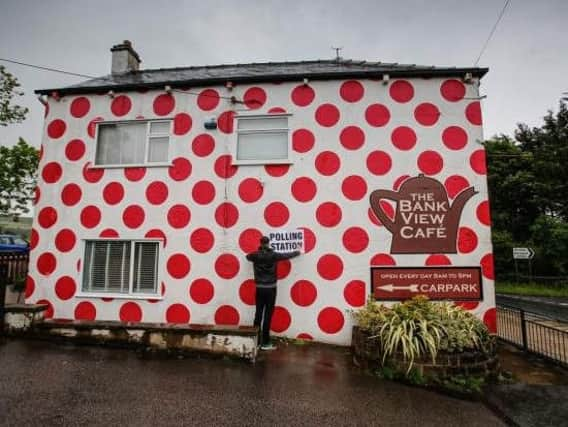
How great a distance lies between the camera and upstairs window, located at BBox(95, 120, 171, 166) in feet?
25.5

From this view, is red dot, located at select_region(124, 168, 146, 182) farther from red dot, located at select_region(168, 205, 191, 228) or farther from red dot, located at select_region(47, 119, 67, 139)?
red dot, located at select_region(47, 119, 67, 139)

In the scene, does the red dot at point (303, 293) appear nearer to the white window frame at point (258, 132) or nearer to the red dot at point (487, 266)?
the white window frame at point (258, 132)

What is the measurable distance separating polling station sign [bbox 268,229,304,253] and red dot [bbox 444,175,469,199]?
3.31m

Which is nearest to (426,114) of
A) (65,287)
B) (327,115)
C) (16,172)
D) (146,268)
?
(327,115)

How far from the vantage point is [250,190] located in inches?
287

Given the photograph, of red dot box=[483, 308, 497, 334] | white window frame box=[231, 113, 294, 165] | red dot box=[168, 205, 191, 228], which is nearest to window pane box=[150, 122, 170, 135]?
white window frame box=[231, 113, 294, 165]

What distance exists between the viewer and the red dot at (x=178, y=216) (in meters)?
7.33

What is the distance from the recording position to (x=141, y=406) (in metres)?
3.89

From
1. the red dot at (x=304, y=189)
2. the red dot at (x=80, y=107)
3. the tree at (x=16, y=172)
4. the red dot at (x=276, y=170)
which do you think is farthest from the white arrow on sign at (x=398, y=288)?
the tree at (x=16, y=172)

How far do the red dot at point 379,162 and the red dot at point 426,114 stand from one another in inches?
44.4

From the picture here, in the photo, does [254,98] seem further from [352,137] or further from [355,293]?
[355,293]

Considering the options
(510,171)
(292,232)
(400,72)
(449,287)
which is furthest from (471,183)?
(510,171)

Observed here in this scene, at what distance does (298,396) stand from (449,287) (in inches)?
161

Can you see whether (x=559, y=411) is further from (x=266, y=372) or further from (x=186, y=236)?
(x=186, y=236)
